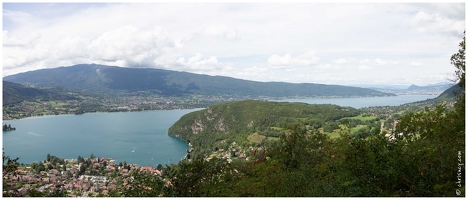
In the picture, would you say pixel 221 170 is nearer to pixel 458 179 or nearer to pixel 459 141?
pixel 458 179

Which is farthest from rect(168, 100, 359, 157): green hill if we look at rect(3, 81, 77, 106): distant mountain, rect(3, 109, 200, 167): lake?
rect(3, 81, 77, 106): distant mountain

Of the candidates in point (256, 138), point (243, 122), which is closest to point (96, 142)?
point (243, 122)

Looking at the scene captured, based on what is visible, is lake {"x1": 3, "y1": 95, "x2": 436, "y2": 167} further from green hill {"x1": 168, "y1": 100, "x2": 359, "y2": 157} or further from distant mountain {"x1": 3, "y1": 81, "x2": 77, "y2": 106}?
distant mountain {"x1": 3, "y1": 81, "x2": 77, "y2": 106}

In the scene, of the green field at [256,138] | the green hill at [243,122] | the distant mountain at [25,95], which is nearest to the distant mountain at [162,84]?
the distant mountain at [25,95]

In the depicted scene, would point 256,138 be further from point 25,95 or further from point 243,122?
point 25,95

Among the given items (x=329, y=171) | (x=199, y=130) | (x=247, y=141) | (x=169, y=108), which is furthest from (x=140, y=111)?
(x=329, y=171)
